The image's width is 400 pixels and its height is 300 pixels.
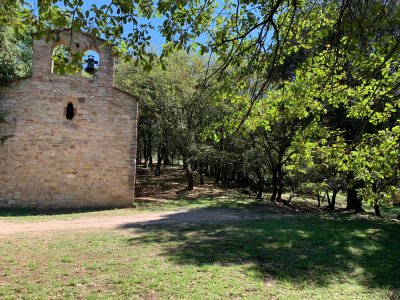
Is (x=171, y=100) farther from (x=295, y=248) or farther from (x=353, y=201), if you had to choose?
(x=295, y=248)

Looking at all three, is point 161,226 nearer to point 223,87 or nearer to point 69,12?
point 223,87

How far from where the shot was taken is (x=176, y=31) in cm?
421

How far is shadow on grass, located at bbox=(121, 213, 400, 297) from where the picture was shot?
21.1 feet

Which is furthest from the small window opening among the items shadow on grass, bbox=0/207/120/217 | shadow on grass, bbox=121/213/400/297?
shadow on grass, bbox=121/213/400/297

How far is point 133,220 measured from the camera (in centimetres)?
1191

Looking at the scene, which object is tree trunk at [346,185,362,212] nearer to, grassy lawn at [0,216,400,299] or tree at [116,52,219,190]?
grassy lawn at [0,216,400,299]

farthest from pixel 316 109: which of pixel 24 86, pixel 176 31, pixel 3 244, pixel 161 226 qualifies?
pixel 24 86

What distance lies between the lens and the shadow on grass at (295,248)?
21.1ft

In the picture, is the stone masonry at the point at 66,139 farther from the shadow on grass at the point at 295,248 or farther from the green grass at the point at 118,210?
the shadow on grass at the point at 295,248

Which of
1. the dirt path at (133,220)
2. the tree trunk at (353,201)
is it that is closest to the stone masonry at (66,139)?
the dirt path at (133,220)

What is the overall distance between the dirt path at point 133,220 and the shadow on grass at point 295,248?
2.08ft

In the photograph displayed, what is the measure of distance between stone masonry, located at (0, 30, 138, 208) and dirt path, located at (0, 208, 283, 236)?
241 centimetres

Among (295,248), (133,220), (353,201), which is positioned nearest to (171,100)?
(133,220)

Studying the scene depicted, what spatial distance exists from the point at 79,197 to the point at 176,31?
11690 mm
